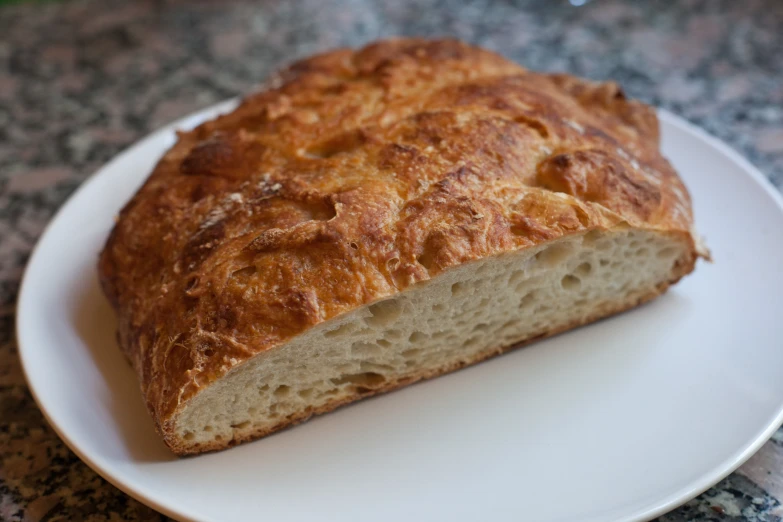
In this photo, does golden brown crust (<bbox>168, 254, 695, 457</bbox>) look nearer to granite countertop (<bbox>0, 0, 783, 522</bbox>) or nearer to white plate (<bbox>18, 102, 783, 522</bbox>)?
white plate (<bbox>18, 102, 783, 522</bbox>)

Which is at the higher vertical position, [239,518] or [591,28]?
[591,28]

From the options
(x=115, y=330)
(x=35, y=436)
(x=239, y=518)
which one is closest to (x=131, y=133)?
(x=115, y=330)

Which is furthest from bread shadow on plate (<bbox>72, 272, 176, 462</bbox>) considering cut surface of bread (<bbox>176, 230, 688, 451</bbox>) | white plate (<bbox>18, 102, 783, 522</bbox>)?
cut surface of bread (<bbox>176, 230, 688, 451</bbox>)

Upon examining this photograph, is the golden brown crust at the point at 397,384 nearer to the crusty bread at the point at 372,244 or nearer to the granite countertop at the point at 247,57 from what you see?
the crusty bread at the point at 372,244

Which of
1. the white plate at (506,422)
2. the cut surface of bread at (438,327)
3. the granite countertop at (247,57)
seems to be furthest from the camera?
the granite countertop at (247,57)

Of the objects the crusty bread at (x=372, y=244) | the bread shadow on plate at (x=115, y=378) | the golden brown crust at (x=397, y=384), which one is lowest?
the bread shadow on plate at (x=115, y=378)

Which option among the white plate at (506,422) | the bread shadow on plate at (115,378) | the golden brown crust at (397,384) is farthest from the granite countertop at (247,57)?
the golden brown crust at (397,384)

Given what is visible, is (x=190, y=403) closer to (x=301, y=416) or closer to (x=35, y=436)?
(x=301, y=416)
